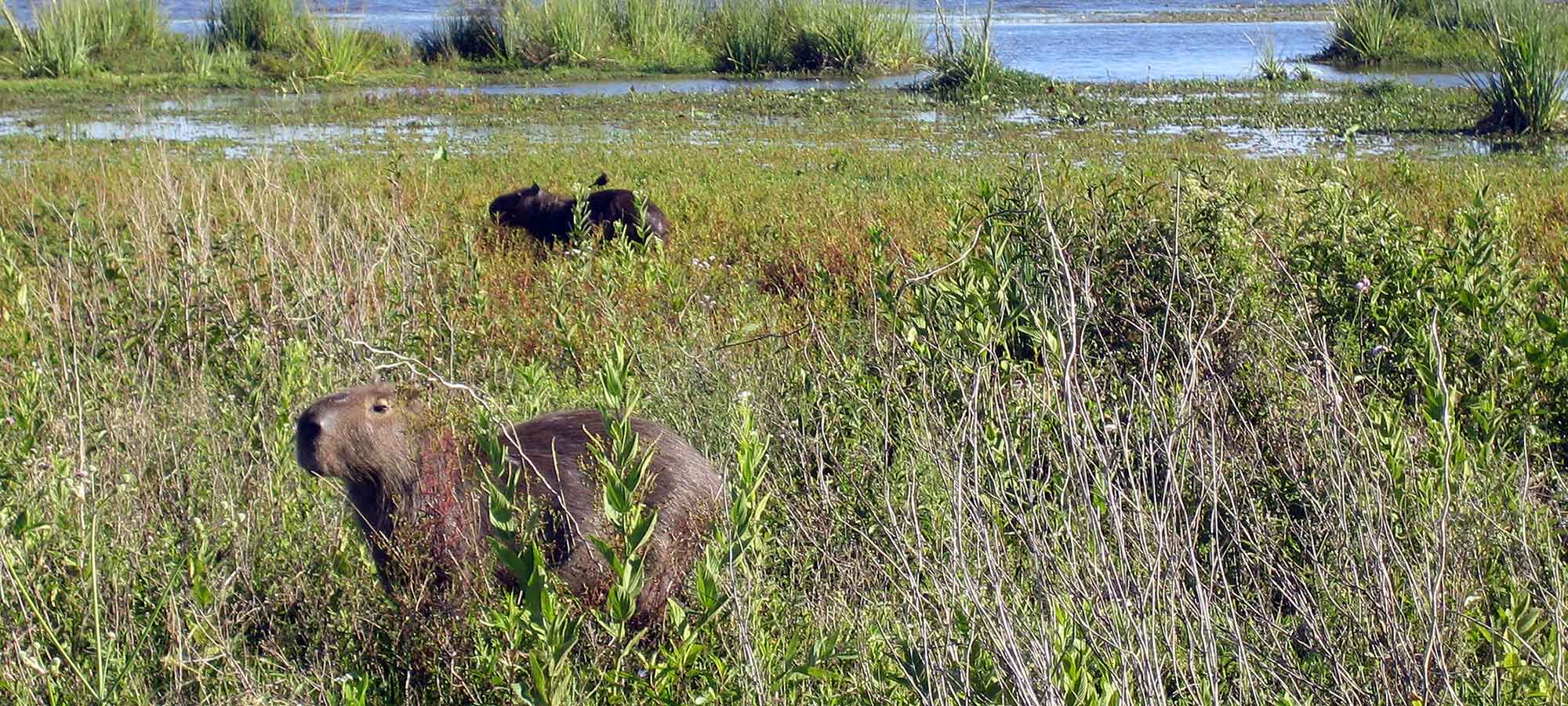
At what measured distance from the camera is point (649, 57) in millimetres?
25453

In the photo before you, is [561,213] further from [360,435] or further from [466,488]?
[466,488]

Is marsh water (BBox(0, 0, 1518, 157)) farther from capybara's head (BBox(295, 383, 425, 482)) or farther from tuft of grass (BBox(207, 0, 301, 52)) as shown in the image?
capybara's head (BBox(295, 383, 425, 482))

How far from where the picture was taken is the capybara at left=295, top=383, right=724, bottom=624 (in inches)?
129

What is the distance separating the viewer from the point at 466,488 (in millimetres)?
3365

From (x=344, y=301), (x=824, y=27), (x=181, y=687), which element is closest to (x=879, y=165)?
(x=344, y=301)

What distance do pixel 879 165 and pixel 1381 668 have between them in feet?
31.4

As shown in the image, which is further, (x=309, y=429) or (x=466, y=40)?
(x=466, y=40)

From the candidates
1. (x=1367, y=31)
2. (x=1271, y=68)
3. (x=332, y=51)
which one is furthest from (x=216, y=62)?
(x=1367, y=31)

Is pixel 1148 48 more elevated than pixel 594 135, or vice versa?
pixel 1148 48

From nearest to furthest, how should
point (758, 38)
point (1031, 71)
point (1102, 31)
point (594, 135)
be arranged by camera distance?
point (594, 135), point (1031, 71), point (758, 38), point (1102, 31)

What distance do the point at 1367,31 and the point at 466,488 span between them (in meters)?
24.9

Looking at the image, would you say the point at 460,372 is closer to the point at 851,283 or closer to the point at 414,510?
the point at 414,510

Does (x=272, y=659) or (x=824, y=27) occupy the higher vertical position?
(x=824, y=27)

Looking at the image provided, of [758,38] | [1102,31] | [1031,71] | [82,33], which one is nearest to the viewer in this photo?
[82,33]
